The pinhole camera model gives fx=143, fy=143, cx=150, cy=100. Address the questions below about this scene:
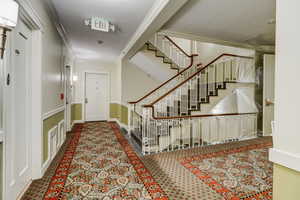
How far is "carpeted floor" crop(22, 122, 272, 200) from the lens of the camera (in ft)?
5.55

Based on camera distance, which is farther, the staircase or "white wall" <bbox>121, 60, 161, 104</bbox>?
"white wall" <bbox>121, 60, 161, 104</bbox>

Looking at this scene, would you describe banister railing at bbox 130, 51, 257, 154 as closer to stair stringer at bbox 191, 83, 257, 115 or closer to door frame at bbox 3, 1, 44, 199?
stair stringer at bbox 191, 83, 257, 115

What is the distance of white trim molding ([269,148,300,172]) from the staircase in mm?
2126

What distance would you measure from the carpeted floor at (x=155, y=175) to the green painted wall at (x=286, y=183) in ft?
3.33

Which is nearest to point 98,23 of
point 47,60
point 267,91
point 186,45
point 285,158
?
point 47,60

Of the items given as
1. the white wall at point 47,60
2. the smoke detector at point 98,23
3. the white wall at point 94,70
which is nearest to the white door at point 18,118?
the white wall at point 47,60

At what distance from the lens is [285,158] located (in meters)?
0.78

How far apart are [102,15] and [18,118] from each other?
2.00 meters

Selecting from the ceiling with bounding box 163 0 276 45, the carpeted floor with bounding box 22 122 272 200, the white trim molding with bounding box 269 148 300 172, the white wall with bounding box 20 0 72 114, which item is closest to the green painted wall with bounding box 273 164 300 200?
the white trim molding with bounding box 269 148 300 172

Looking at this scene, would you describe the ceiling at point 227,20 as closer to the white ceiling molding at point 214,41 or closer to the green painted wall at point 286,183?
the white ceiling molding at point 214,41

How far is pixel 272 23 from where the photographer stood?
2.81 meters

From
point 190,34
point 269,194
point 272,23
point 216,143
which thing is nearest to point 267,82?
point 272,23

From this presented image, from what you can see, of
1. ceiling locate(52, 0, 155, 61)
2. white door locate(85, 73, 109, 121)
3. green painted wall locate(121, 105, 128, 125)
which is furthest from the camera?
white door locate(85, 73, 109, 121)

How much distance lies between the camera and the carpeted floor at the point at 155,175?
5.55 ft
